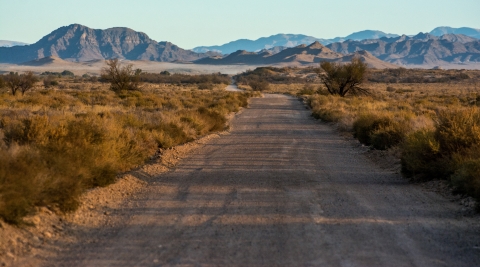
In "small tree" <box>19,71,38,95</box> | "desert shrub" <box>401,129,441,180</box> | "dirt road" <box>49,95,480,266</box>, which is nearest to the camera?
"dirt road" <box>49,95,480,266</box>

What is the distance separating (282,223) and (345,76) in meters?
47.4

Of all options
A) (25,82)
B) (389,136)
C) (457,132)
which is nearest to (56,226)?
(457,132)

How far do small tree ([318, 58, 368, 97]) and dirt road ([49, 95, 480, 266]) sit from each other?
129 ft

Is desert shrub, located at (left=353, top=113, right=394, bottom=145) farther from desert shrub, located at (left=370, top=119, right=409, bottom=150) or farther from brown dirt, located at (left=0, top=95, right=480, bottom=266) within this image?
brown dirt, located at (left=0, top=95, right=480, bottom=266)

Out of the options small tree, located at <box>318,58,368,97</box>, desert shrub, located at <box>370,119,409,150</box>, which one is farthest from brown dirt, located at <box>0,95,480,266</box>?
small tree, located at <box>318,58,368,97</box>

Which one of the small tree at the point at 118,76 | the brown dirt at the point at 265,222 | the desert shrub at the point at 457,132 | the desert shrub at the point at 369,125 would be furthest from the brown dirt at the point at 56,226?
the small tree at the point at 118,76

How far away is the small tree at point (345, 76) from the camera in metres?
53.3

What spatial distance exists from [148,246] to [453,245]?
4.41m

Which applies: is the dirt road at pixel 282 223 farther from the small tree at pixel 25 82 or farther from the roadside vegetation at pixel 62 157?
the small tree at pixel 25 82

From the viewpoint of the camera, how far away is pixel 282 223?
351 inches

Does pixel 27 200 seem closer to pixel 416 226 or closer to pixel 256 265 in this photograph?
pixel 256 265

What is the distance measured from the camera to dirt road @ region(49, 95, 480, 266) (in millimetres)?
7246

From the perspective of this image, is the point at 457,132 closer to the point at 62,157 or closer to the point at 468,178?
the point at 468,178

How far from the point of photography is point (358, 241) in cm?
792
